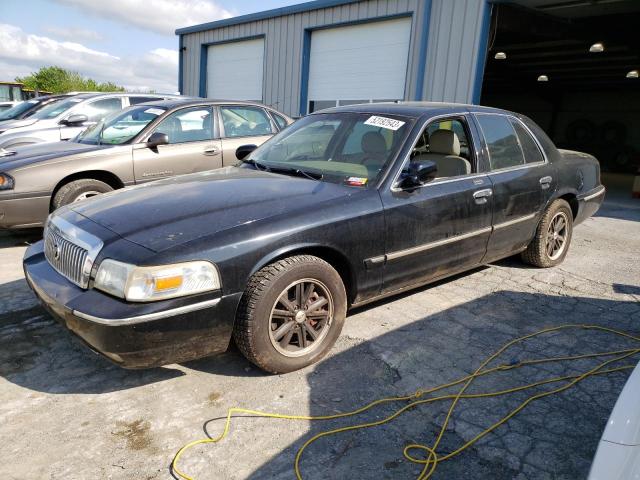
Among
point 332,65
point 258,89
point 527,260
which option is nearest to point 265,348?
point 527,260

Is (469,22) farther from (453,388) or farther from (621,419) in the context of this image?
(621,419)

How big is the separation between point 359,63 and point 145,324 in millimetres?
10330

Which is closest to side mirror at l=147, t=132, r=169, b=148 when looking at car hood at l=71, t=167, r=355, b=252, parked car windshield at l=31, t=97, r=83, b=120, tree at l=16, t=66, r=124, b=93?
car hood at l=71, t=167, r=355, b=252

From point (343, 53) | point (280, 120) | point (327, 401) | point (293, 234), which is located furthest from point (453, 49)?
point (327, 401)

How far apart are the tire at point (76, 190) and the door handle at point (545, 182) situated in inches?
177

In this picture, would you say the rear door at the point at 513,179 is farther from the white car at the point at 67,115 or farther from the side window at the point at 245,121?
the white car at the point at 67,115

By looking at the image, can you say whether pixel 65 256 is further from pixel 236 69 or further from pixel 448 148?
pixel 236 69

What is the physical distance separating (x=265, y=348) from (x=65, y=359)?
1296 mm

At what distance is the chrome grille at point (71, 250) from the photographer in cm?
258

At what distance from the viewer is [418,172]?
329cm

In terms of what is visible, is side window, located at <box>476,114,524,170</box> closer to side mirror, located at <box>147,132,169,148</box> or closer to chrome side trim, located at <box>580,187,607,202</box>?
chrome side trim, located at <box>580,187,607,202</box>

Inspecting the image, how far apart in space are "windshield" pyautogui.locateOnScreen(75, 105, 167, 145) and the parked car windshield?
313 cm

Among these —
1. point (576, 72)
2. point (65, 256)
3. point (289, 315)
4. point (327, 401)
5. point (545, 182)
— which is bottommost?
point (327, 401)

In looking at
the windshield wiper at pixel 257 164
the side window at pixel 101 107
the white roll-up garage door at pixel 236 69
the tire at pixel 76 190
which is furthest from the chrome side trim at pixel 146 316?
the white roll-up garage door at pixel 236 69
